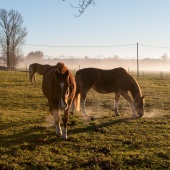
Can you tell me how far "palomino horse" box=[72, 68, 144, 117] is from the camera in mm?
11797

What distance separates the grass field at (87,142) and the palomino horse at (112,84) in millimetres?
651

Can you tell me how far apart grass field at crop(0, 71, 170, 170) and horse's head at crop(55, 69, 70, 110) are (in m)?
1.18

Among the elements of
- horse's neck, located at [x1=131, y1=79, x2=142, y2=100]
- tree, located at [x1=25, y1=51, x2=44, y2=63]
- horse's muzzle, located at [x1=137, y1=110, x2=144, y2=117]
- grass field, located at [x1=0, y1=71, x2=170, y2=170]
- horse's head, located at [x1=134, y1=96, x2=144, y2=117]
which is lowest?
grass field, located at [x1=0, y1=71, x2=170, y2=170]

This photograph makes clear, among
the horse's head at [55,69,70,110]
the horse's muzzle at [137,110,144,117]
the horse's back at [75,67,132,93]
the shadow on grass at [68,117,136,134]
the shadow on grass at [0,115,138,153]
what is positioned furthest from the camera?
the horse's back at [75,67,132,93]

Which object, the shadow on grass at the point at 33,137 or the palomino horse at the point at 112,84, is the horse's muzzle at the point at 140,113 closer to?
the palomino horse at the point at 112,84

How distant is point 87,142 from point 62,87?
1.74m

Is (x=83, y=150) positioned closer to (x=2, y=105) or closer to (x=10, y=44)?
(x=2, y=105)

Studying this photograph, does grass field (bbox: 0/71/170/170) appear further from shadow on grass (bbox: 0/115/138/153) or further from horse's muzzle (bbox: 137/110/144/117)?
horse's muzzle (bbox: 137/110/144/117)

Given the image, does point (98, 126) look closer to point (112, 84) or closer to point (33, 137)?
point (33, 137)

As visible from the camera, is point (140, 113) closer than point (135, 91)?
Yes

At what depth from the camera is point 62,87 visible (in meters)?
7.38

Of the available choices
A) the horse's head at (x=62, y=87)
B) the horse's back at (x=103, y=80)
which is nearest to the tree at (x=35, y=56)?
the horse's back at (x=103, y=80)

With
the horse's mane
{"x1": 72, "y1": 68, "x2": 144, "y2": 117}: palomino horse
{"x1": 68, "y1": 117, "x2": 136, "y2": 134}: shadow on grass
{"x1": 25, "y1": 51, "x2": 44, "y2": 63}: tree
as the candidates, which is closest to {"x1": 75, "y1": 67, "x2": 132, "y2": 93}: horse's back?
{"x1": 72, "y1": 68, "x2": 144, "y2": 117}: palomino horse

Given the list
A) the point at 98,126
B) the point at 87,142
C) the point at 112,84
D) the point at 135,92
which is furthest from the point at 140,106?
the point at 87,142
